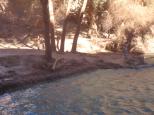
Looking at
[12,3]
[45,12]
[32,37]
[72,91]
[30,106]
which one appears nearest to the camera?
[30,106]

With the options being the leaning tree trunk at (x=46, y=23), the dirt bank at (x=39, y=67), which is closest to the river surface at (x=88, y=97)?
the dirt bank at (x=39, y=67)

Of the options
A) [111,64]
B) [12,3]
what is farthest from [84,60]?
[12,3]

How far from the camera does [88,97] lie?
61.5 ft

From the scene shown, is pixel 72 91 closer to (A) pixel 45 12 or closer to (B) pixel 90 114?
(B) pixel 90 114

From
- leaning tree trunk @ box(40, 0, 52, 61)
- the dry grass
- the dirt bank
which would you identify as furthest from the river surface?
the dry grass

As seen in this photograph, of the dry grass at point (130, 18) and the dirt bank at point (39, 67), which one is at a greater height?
the dry grass at point (130, 18)

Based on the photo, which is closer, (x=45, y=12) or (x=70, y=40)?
(x=45, y=12)

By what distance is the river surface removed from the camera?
16406mm

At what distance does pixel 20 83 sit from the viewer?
20.6m

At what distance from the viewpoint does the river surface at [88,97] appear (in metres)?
16.4

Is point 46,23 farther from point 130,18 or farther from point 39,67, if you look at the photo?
point 130,18

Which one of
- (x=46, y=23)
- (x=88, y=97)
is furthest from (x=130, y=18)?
(x=88, y=97)

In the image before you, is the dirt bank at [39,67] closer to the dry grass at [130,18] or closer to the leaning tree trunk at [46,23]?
the leaning tree trunk at [46,23]

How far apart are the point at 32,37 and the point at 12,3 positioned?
6766 mm
